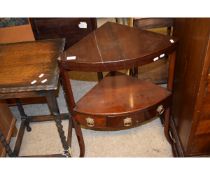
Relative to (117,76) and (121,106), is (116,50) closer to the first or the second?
(121,106)

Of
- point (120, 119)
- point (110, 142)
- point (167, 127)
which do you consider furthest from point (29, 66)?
point (167, 127)

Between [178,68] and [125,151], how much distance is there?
62 cm

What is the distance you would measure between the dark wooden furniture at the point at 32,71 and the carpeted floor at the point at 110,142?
0.26 metres

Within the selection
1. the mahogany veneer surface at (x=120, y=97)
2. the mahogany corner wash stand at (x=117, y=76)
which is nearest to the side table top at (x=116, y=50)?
the mahogany corner wash stand at (x=117, y=76)

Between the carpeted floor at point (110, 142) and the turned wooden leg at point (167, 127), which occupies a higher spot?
the turned wooden leg at point (167, 127)

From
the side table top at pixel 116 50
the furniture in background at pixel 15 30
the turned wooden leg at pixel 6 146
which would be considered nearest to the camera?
the side table top at pixel 116 50

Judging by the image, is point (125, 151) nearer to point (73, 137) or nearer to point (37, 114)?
point (73, 137)

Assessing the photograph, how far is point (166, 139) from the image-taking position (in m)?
1.70

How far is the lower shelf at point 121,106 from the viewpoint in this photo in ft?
4.13

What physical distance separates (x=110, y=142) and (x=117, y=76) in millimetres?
464

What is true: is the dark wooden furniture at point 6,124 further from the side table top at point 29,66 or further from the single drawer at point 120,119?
the single drawer at point 120,119
